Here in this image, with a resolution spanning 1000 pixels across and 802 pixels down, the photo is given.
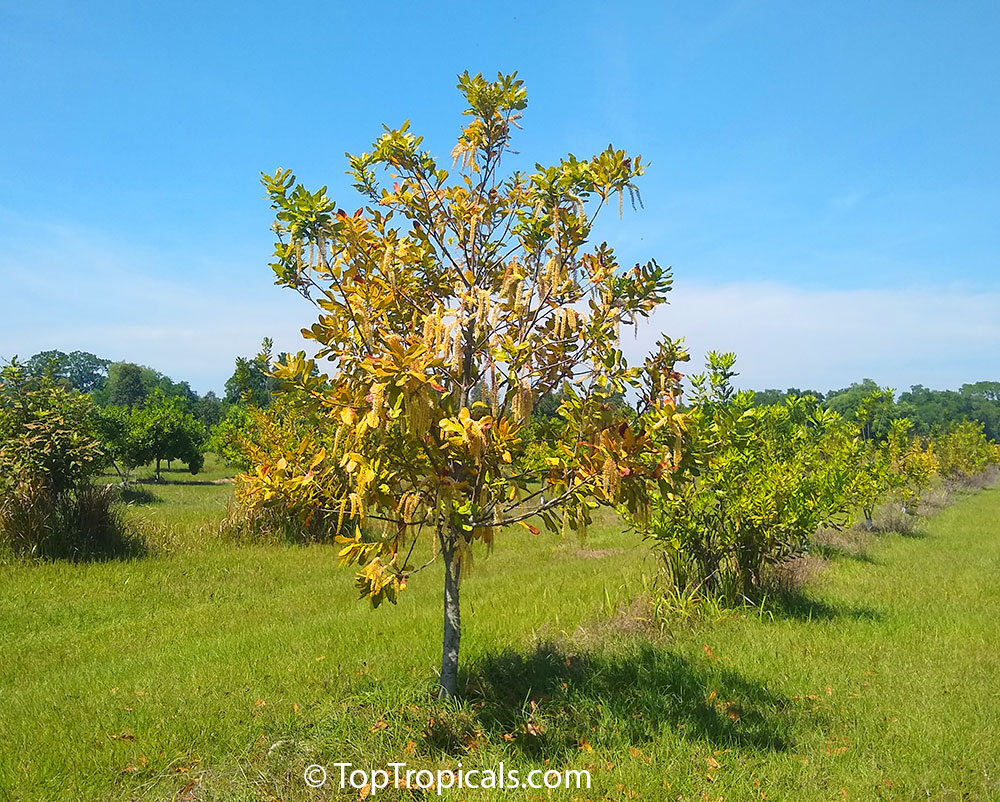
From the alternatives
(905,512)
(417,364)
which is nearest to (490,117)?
(417,364)

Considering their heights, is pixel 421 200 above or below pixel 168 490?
above

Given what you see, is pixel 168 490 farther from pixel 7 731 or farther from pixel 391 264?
pixel 391 264

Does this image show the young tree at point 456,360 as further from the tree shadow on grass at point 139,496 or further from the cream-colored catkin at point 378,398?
the tree shadow on grass at point 139,496

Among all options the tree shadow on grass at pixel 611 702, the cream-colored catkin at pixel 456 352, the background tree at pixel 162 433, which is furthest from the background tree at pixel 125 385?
the cream-colored catkin at pixel 456 352

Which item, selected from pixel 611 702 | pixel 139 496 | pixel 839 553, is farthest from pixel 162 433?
pixel 611 702

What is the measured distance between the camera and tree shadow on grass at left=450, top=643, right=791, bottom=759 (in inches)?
183

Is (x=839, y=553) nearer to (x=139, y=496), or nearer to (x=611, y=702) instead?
(x=611, y=702)

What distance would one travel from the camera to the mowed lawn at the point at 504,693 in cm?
412

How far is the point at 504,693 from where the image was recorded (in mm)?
5191

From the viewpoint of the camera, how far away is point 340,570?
11.6 m

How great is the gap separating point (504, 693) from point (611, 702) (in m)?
0.82

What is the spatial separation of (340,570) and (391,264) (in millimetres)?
8397

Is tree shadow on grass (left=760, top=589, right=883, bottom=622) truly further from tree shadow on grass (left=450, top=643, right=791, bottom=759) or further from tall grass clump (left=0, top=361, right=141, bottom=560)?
tall grass clump (left=0, top=361, right=141, bottom=560)

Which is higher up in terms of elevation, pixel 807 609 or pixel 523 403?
pixel 523 403
